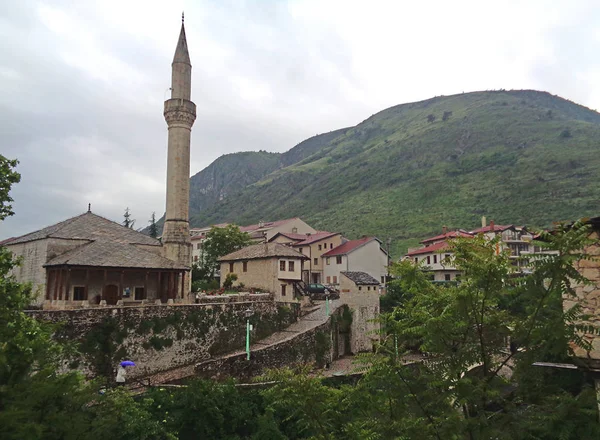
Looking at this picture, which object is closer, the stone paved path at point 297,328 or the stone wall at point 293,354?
the stone wall at point 293,354

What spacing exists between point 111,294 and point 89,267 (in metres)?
3.42

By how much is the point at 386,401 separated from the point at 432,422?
152cm

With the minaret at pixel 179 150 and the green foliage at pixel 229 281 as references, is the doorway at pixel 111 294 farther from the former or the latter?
the green foliage at pixel 229 281

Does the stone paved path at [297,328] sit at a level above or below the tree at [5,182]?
below

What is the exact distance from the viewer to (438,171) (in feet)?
361

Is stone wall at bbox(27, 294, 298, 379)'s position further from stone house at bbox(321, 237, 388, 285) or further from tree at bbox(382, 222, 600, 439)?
stone house at bbox(321, 237, 388, 285)

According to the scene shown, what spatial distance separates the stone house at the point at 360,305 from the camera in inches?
1242

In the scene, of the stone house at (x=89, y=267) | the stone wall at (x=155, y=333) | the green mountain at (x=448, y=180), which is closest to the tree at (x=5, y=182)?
the stone wall at (x=155, y=333)

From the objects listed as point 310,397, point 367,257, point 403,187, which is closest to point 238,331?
point 310,397

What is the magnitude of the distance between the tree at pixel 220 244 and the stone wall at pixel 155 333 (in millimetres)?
24774

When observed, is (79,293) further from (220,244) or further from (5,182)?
(220,244)

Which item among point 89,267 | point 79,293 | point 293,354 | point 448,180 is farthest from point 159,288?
point 448,180

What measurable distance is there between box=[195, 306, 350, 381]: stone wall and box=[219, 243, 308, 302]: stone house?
5333 millimetres

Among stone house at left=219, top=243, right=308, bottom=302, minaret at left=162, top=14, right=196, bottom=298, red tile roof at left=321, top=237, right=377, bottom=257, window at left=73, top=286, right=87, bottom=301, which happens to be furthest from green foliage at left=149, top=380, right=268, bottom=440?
red tile roof at left=321, top=237, right=377, bottom=257
